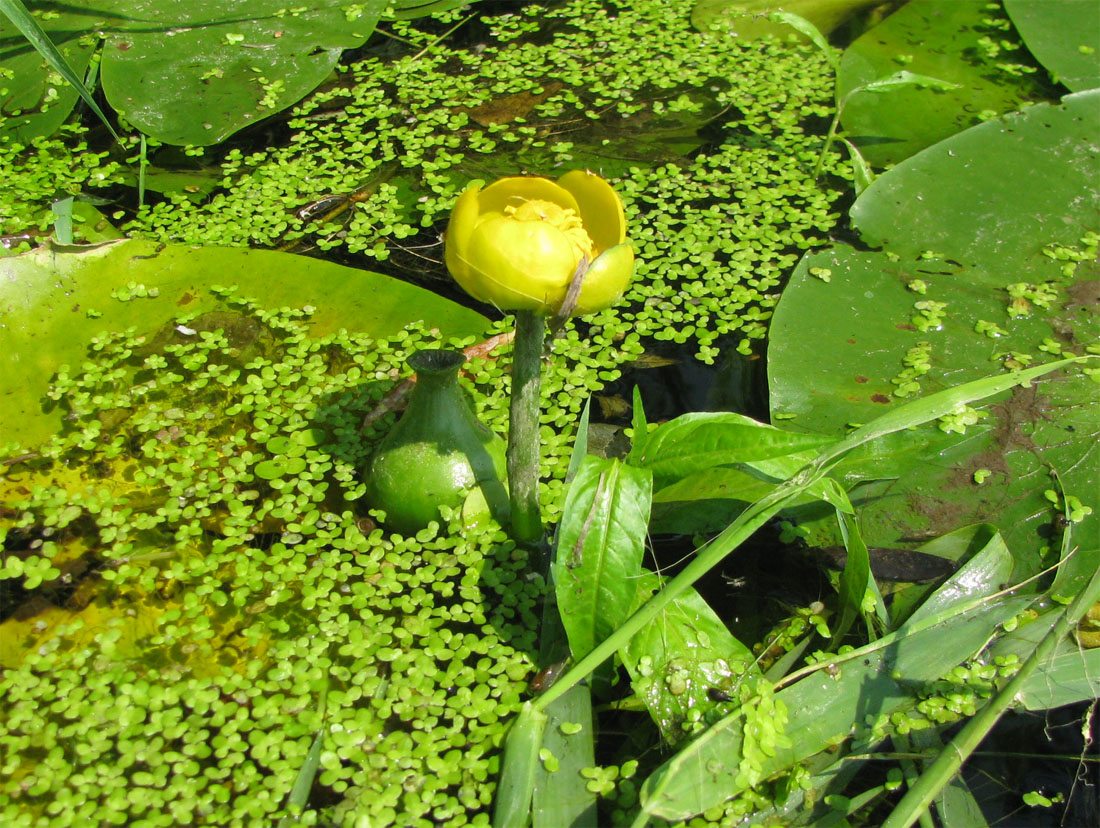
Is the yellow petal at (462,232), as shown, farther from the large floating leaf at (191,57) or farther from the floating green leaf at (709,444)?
the large floating leaf at (191,57)

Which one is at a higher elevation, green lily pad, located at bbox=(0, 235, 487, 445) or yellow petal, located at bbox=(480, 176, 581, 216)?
yellow petal, located at bbox=(480, 176, 581, 216)

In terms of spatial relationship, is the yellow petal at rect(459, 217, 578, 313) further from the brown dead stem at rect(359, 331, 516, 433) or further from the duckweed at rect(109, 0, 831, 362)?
the duckweed at rect(109, 0, 831, 362)

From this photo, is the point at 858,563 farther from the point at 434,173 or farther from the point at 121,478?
the point at 434,173

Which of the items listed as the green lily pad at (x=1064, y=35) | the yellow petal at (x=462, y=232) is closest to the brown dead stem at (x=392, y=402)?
the yellow petal at (x=462, y=232)

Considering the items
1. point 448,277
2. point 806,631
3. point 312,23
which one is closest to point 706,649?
point 806,631

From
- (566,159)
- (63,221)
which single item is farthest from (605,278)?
(566,159)

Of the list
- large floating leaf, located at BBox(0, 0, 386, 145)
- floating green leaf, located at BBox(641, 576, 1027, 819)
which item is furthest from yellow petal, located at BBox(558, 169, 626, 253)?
large floating leaf, located at BBox(0, 0, 386, 145)

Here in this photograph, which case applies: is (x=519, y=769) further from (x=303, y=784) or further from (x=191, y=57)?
(x=191, y=57)
